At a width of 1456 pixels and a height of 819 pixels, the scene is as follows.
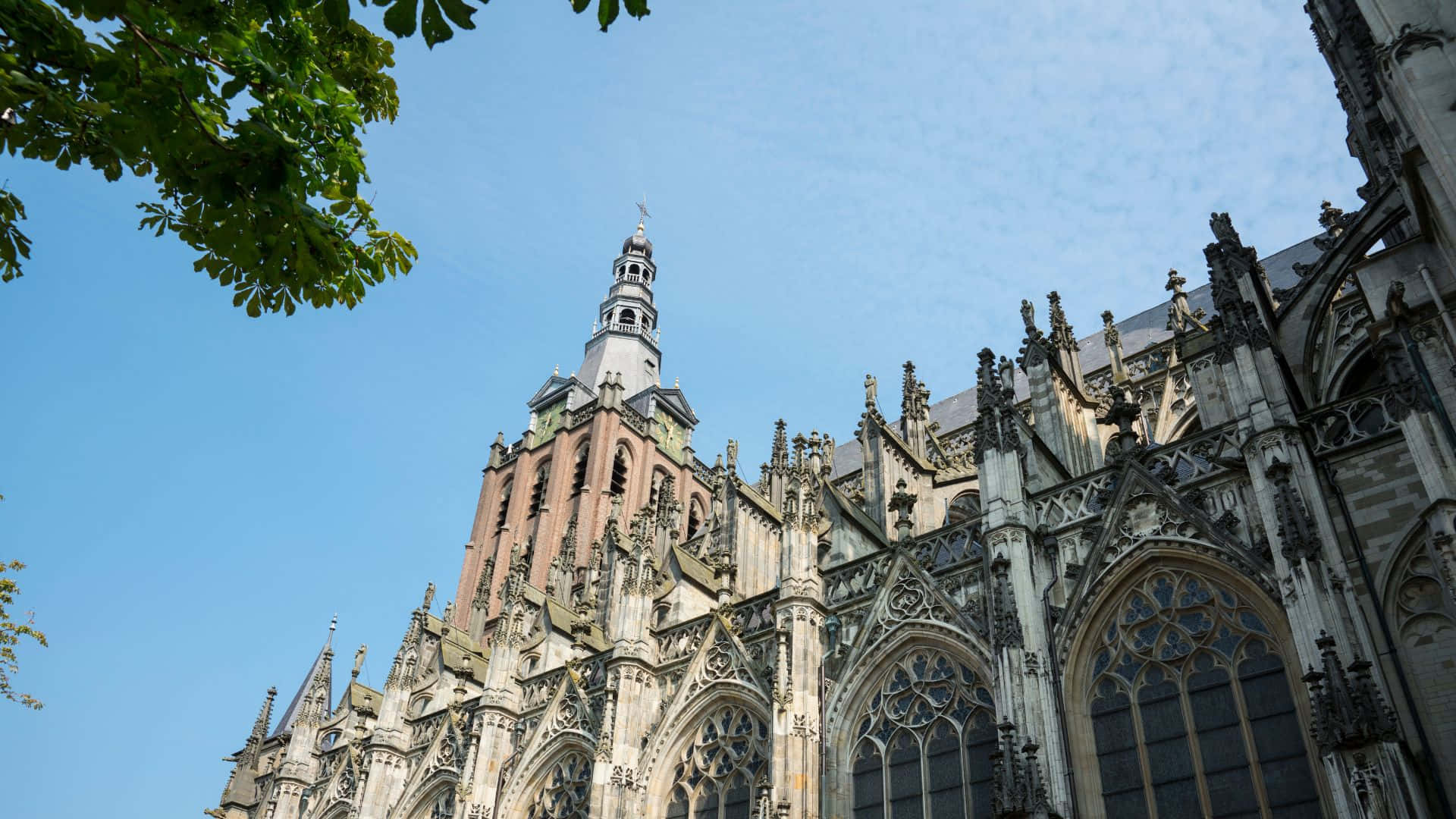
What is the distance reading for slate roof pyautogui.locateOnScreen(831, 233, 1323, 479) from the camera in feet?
88.3

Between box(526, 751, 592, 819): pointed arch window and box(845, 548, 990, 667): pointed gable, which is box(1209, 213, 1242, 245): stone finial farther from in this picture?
box(526, 751, 592, 819): pointed arch window

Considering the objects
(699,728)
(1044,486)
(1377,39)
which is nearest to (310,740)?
(699,728)

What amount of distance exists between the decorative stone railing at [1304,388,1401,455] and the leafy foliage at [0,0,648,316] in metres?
11.4

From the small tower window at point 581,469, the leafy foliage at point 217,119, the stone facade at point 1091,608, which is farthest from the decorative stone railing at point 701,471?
the leafy foliage at point 217,119

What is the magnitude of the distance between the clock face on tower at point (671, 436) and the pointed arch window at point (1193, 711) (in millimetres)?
37965

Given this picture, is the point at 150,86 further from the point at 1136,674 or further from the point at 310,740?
the point at 310,740

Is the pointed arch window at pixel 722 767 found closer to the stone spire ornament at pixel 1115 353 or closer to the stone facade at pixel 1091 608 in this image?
the stone facade at pixel 1091 608

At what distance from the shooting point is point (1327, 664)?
10.6 m

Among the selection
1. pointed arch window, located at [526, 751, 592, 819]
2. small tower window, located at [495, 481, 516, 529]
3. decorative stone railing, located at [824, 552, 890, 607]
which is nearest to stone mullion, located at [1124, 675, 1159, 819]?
decorative stone railing, located at [824, 552, 890, 607]

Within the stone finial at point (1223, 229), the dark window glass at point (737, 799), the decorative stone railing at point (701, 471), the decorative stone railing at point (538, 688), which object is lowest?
the dark window glass at point (737, 799)

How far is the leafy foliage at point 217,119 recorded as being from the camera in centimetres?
501

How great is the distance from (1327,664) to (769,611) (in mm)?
9290

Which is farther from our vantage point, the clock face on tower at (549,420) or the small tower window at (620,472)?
the clock face on tower at (549,420)

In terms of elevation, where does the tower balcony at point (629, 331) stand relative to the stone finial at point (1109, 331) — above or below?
above
